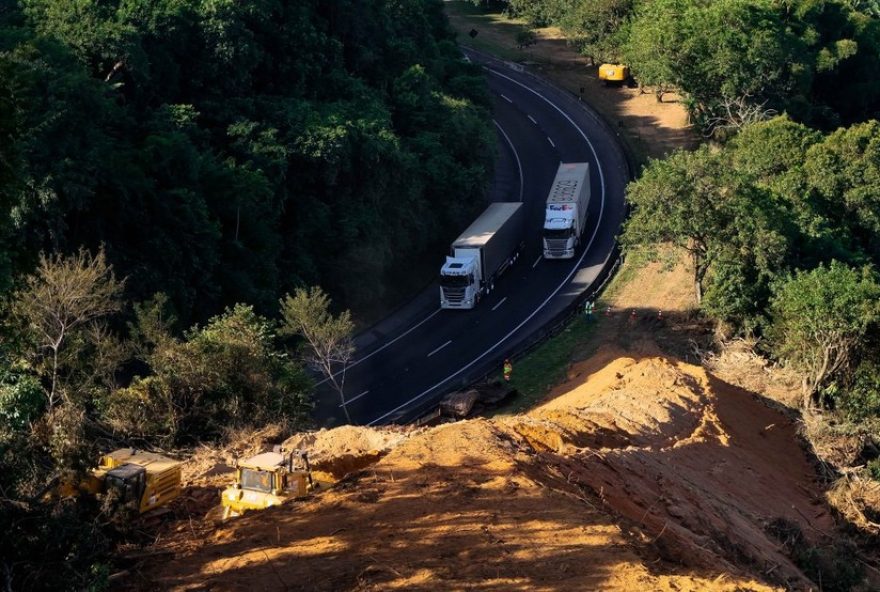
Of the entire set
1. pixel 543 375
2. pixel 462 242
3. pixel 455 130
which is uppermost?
pixel 455 130

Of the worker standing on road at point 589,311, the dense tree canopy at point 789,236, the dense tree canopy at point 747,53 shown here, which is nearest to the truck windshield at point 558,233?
the worker standing on road at point 589,311

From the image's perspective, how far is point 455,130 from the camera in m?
75.4

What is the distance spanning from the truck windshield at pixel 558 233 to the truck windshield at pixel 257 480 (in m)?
42.3

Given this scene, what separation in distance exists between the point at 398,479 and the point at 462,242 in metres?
37.2

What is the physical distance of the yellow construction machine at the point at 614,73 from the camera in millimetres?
95250

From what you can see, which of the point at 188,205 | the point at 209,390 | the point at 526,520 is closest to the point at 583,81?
the point at 188,205

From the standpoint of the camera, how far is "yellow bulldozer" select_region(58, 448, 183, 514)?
29547 mm

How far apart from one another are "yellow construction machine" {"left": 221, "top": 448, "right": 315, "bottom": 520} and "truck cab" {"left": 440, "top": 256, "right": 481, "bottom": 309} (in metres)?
34.4

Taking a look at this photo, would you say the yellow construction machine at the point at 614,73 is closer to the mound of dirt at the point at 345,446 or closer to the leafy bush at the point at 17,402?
the mound of dirt at the point at 345,446

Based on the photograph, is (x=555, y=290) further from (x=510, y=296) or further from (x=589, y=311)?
(x=589, y=311)

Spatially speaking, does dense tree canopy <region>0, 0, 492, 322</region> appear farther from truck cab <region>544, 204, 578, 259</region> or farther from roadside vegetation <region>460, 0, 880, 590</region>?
roadside vegetation <region>460, 0, 880, 590</region>

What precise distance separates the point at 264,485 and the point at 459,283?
35.5 meters

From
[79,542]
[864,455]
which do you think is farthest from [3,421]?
[864,455]

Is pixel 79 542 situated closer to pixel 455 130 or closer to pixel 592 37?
pixel 455 130
